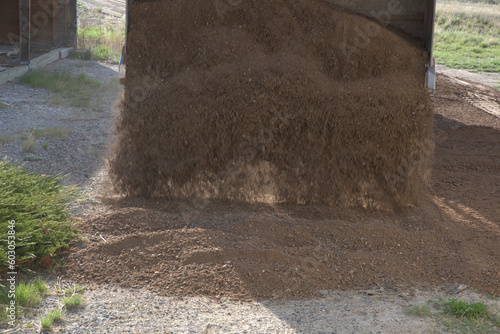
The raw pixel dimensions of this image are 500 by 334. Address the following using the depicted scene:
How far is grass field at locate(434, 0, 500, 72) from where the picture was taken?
1504 cm

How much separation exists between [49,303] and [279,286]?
4.80 feet

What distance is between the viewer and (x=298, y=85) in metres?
4.27

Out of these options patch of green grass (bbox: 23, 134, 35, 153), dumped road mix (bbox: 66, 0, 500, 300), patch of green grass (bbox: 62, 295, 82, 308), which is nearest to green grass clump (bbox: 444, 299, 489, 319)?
dumped road mix (bbox: 66, 0, 500, 300)

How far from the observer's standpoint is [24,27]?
9820mm

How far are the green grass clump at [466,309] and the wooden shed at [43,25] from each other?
11.1 metres

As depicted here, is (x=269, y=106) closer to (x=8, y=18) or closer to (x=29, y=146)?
(x=29, y=146)

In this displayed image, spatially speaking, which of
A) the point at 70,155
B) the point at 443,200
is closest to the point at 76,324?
the point at 70,155

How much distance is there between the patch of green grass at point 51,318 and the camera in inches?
110

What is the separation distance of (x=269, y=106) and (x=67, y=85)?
633cm

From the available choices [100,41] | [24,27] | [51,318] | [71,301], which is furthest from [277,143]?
[100,41]

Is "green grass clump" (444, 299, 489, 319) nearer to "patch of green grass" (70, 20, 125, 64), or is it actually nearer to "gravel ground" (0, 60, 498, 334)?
"gravel ground" (0, 60, 498, 334)

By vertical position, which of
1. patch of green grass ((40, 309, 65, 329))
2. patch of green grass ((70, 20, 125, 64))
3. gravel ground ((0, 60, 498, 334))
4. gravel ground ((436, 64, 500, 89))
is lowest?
gravel ground ((0, 60, 498, 334))

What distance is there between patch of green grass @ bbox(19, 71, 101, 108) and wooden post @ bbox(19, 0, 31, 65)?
560mm

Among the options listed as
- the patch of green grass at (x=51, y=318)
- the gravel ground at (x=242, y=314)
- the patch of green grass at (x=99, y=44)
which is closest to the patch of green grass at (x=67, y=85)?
the patch of green grass at (x=99, y=44)
